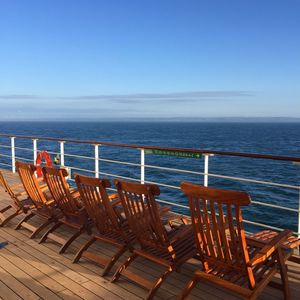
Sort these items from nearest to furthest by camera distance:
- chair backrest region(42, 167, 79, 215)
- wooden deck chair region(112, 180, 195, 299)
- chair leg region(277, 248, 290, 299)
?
chair leg region(277, 248, 290, 299) < wooden deck chair region(112, 180, 195, 299) < chair backrest region(42, 167, 79, 215)

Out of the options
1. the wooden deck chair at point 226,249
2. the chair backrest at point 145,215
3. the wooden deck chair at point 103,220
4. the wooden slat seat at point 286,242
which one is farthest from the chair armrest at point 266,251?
the wooden deck chair at point 103,220

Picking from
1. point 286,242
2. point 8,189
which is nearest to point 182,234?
point 286,242

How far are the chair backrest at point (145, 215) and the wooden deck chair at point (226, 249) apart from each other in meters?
0.30

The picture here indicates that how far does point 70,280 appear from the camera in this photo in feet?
9.07

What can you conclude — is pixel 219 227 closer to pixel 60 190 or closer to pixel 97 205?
pixel 97 205

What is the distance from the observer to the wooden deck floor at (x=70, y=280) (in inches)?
100

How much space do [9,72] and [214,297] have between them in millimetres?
24779

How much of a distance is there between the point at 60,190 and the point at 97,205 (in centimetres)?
64

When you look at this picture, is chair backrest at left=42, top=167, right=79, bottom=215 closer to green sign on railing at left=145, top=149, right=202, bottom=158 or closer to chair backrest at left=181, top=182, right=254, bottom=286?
green sign on railing at left=145, top=149, right=202, bottom=158

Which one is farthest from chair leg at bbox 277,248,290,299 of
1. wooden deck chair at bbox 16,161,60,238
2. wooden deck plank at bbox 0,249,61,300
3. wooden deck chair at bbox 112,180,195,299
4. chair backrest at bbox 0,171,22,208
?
chair backrest at bbox 0,171,22,208

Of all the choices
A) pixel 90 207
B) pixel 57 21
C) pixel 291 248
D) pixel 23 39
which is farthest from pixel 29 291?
pixel 23 39

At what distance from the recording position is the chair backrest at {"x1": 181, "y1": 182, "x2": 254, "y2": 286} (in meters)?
2.03

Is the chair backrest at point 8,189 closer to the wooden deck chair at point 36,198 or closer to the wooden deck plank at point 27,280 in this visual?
the wooden deck chair at point 36,198

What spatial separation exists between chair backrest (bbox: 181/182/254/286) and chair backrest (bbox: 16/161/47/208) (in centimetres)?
198
